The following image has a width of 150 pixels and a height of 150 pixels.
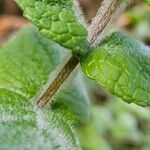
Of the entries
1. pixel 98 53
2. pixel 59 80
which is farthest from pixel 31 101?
pixel 98 53

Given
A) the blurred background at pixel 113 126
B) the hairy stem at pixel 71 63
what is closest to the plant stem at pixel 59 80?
the hairy stem at pixel 71 63

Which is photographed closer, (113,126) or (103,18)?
(103,18)

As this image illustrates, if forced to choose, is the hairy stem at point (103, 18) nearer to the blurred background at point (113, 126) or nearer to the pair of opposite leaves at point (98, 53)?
the pair of opposite leaves at point (98, 53)

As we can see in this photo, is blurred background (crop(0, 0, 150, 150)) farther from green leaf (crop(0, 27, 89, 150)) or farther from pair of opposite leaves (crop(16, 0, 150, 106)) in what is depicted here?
pair of opposite leaves (crop(16, 0, 150, 106))

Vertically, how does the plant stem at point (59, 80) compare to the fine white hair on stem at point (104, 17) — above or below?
below

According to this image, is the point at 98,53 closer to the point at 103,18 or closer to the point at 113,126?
the point at 103,18

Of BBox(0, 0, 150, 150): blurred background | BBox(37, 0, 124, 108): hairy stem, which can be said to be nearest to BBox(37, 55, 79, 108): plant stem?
BBox(37, 0, 124, 108): hairy stem

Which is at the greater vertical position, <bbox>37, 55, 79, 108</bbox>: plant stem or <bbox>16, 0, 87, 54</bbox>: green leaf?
<bbox>16, 0, 87, 54</bbox>: green leaf
